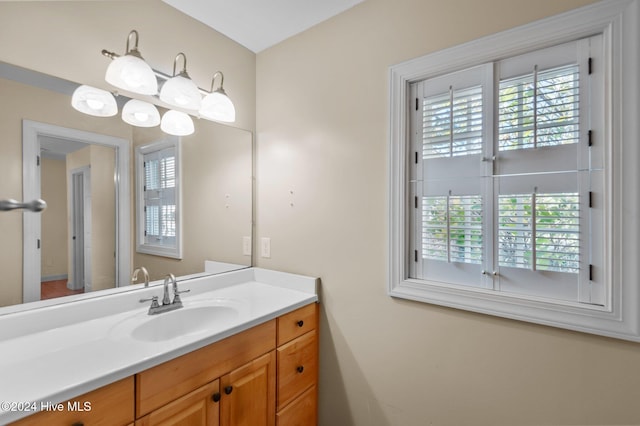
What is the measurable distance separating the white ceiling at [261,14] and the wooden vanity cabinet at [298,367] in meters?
1.56

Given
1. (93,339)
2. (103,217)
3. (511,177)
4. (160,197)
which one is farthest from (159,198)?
(511,177)

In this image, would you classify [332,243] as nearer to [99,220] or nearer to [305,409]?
[305,409]

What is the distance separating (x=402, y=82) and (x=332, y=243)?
2.82 ft

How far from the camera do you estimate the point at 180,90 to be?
4.57ft

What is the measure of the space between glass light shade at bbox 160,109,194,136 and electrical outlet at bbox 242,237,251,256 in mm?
718

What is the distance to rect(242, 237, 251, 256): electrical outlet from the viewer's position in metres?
1.85

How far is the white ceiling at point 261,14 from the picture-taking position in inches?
57.2

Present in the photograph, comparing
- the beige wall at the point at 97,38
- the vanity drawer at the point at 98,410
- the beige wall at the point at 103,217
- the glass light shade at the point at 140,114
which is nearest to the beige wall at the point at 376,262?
the beige wall at the point at 97,38

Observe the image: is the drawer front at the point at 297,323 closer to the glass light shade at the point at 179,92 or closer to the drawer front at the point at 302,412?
the drawer front at the point at 302,412

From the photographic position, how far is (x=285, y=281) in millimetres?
1691

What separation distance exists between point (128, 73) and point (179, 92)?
23 centimetres

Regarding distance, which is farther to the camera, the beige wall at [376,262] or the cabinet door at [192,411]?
the beige wall at [376,262]

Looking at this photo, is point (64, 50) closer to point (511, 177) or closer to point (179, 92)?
point (179, 92)

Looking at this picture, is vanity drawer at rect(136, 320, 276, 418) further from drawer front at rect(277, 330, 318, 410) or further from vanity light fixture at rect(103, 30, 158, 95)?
vanity light fixture at rect(103, 30, 158, 95)
